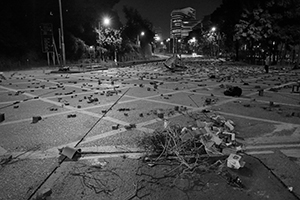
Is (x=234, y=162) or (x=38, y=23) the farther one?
(x=38, y=23)

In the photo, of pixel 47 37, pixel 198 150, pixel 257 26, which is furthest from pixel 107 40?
pixel 198 150

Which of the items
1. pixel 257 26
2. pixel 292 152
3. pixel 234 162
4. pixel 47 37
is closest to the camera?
pixel 234 162

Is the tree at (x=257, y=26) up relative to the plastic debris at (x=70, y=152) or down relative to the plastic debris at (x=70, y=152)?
up

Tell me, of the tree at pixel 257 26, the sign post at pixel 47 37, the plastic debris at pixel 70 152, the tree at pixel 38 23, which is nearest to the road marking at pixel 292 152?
the plastic debris at pixel 70 152

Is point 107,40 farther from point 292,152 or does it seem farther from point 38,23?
point 292,152

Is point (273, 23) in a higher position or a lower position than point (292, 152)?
higher

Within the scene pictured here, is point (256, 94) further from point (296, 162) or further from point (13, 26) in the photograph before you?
point (13, 26)

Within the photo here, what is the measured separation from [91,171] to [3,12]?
2864 centimetres

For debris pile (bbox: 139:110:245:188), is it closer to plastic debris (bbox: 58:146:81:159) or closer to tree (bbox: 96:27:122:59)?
plastic debris (bbox: 58:146:81:159)

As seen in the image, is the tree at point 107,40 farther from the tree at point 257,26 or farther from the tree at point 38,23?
the tree at point 257,26

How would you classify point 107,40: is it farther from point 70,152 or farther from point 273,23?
point 70,152

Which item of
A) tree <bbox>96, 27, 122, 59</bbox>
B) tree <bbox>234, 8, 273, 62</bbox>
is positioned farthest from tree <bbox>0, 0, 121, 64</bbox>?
tree <bbox>234, 8, 273, 62</bbox>

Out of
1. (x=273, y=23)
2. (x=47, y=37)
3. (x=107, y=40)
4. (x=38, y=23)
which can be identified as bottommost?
(x=47, y=37)

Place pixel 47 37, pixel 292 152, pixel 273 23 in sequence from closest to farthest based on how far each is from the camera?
pixel 292 152 → pixel 273 23 → pixel 47 37
